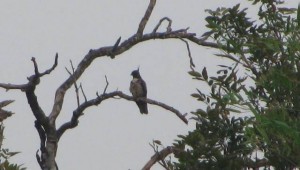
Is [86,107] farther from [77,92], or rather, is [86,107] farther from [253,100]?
[253,100]

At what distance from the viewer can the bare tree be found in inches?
256

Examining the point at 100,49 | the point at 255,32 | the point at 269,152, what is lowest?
the point at 269,152

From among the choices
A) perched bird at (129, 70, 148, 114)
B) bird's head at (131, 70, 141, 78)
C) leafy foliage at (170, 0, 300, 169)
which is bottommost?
leafy foliage at (170, 0, 300, 169)

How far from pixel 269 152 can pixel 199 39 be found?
170 inches

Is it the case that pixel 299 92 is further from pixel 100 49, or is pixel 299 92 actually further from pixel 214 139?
pixel 100 49

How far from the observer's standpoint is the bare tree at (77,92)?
21.4 feet

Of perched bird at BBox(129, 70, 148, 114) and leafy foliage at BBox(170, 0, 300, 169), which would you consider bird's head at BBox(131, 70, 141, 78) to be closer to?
perched bird at BBox(129, 70, 148, 114)

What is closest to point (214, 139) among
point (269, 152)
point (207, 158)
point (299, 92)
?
point (207, 158)

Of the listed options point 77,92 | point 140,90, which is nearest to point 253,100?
point 77,92

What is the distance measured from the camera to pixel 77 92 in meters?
6.82

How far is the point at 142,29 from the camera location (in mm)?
7996

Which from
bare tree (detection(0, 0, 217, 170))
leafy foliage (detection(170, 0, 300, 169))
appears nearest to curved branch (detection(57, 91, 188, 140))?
bare tree (detection(0, 0, 217, 170))

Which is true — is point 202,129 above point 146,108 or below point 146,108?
below

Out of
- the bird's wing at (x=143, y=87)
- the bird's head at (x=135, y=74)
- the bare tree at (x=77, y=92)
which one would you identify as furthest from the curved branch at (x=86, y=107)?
the bird's head at (x=135, y=74)
